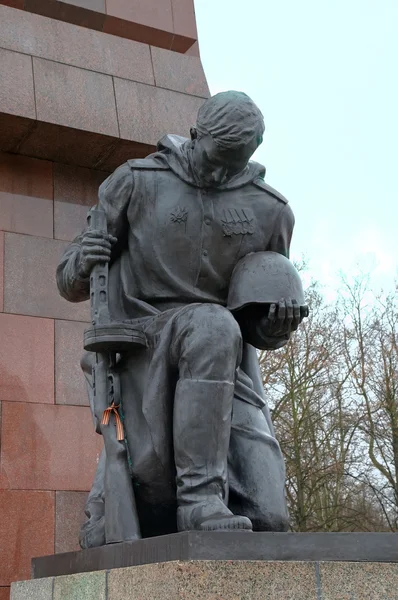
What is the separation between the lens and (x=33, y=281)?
8516 millimetres

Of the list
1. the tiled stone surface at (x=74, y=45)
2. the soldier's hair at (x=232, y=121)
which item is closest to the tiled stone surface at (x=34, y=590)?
the soldier's hair at (x=232, y=121)

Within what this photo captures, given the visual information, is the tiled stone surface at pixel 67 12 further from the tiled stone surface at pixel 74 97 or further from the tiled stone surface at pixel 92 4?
the tiled stone surface at pixel 74 97

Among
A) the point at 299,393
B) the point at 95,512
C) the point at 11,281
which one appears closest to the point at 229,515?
the point at 95,512

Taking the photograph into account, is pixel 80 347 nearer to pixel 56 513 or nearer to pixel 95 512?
pixel 56 513

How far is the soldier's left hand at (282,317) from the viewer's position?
4688 mm

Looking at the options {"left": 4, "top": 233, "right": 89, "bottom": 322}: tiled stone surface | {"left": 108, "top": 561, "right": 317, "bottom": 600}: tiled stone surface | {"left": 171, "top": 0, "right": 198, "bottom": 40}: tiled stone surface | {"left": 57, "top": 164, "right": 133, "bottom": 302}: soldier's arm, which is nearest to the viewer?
{"left": 108, "top": 561, "right": 317, "bottom": 600}: tiled stone surface

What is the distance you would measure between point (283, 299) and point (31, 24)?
514 centimetres

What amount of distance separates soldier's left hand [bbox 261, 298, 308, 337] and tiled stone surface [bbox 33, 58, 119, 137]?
14.5ft

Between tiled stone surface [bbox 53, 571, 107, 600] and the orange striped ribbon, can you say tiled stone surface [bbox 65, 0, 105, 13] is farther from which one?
tiled stone surface [bbox 53, 571, 107, 600]

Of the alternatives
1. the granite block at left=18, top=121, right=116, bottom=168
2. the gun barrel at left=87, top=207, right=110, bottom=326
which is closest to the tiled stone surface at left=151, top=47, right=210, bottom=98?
the granite block at left=18, top=121, right=116, bottom=168

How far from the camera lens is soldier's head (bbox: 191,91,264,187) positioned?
471cm

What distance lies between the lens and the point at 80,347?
850cm

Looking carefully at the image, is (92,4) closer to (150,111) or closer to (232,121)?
(150,111)

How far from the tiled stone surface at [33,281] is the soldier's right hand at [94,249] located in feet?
11.8
